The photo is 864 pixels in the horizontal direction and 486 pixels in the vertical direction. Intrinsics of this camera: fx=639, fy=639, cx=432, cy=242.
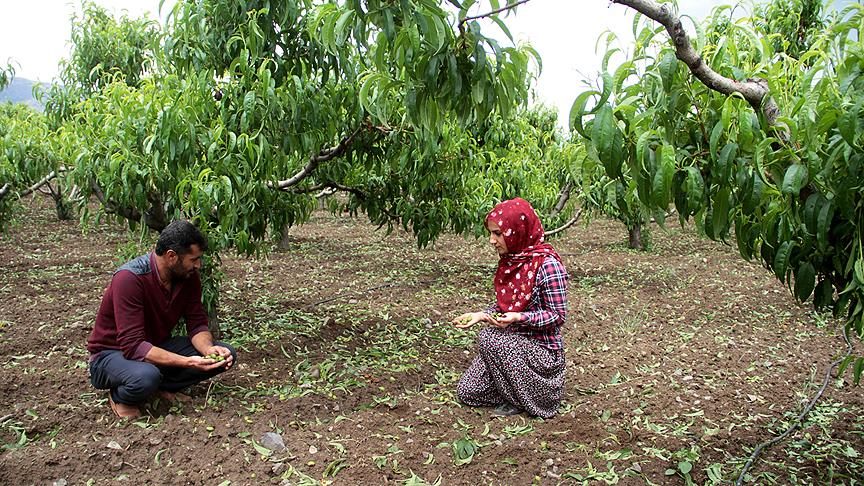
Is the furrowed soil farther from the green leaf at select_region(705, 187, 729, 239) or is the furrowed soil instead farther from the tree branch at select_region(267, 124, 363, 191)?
the green leaf at select_region(705, 187, 729, 239)

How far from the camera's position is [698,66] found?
1630 mm

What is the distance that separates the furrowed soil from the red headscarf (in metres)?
0.60

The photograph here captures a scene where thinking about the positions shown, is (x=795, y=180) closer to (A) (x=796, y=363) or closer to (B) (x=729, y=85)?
(B) (x=729, y=85)

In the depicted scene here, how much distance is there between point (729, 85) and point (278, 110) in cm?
214

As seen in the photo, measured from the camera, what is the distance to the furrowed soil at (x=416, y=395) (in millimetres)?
2688

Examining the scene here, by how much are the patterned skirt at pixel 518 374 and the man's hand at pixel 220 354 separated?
1239 millimetres

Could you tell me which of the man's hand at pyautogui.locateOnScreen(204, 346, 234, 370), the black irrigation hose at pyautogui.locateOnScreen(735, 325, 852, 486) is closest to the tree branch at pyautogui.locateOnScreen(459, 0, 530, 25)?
the black irrigation hose at pyautogui.locateOnScreen(735, 325, 852, 486)

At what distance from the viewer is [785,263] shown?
6.31 feet

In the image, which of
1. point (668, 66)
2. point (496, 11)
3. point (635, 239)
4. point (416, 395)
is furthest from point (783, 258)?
point (635, 239)

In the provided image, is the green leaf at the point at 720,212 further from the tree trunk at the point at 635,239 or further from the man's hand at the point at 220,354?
the tree trunk at the point at 635,239

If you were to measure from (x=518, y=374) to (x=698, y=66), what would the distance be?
193 cm

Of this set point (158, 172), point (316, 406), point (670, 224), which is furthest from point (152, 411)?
point (670, 224)

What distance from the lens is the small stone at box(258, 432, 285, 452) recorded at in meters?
2.80

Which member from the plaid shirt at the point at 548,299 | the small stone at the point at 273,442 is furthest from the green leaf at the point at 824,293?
the small stone at the point at 273,442
